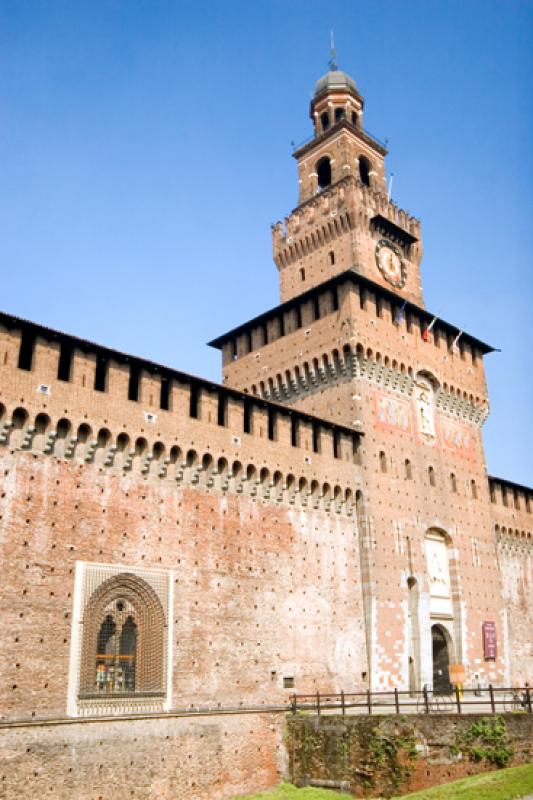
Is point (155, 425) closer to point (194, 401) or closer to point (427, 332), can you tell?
point (194, 401)

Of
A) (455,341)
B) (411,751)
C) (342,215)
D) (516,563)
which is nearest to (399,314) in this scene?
(455,341)

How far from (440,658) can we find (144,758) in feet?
49.5

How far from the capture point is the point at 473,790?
14.9m

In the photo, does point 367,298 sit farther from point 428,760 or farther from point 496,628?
point 428,760

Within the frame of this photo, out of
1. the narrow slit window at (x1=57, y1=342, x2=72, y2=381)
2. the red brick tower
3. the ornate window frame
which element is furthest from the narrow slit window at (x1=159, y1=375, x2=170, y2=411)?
the red brick tower

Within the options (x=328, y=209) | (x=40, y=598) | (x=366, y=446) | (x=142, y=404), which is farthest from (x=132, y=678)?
(x=328, y=209)

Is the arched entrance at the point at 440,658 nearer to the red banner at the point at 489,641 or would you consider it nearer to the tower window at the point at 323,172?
the red banner at the point at 489,641

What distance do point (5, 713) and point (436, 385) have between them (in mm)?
22371

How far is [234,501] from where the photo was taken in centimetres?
2283

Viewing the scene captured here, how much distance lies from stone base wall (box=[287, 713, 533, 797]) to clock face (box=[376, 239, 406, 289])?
1987 centimetres

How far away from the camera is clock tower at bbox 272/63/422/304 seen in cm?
3269

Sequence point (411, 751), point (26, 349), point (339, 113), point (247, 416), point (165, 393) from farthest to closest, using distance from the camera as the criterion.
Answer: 1. point (339, 113)
2. point (247, 416)
3. point (165, 393)
4. point (26, 349)
5. point (411, 751)

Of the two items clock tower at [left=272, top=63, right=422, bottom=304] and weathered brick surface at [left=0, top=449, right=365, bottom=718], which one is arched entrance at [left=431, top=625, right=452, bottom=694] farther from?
clock tower at [left=272, top=63, right=422, bottom=304]

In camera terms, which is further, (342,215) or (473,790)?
(342,215)
